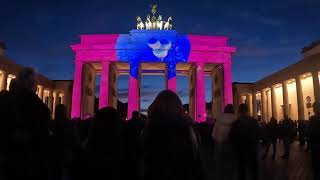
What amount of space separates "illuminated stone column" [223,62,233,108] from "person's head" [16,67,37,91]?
38774 millimetres

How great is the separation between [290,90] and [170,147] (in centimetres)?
4227

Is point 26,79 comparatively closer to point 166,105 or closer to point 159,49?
point 166,105

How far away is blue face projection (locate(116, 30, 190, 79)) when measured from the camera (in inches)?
1614

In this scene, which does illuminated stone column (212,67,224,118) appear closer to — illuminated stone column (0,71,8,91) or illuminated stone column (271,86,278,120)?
illuminated stone column (271,86,278,120)

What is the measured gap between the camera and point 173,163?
124 inches

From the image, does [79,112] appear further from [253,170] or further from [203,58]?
[253,170]

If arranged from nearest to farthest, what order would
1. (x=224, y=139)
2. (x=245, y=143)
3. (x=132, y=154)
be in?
1. (x=132, y=154)
2. (x=245, y=143)
3. (x=224, y=139)

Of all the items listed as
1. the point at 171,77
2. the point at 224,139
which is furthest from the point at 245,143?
the point at 171,77

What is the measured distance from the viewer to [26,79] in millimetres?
3084

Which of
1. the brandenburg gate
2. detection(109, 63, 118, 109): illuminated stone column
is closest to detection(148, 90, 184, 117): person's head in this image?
the brandenburg gate

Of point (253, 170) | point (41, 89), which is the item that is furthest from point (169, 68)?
point (253, 170)

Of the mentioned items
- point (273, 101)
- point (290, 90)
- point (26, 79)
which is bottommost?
point (26, 79)

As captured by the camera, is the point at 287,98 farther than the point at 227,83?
No

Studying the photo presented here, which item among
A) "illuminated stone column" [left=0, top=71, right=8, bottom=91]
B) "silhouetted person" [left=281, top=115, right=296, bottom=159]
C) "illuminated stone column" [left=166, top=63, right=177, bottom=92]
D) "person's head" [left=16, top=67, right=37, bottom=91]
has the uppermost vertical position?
"illuminated stone column" [left=166, top=63, right=177, bottom=92]
